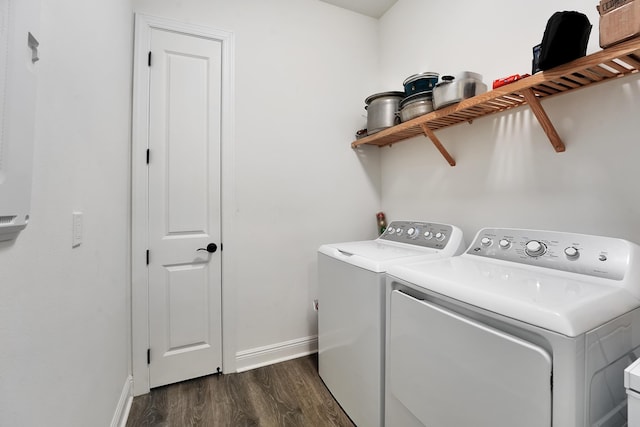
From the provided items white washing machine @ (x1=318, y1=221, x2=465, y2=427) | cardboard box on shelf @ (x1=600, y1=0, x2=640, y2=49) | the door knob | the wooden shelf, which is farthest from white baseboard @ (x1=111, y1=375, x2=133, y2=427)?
cardboard box on shelf @ (x1=600, y1=0, x2=640, y2=49)

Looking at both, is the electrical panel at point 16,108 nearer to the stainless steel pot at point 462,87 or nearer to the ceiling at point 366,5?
the stainless steel pot at point 462,87

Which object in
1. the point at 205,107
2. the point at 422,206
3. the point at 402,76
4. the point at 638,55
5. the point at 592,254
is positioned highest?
the point at 402,76

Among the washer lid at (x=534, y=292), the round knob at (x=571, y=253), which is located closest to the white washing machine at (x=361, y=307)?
the washer lid at (x=534, y=292)

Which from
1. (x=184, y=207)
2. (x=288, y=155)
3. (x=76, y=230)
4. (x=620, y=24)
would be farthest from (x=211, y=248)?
(x=620, y=24)

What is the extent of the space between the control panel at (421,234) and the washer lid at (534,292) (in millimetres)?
423

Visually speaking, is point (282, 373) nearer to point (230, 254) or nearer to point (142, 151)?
point (230, 254)

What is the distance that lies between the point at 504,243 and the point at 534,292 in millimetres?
482

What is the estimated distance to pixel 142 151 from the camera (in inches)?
71.4

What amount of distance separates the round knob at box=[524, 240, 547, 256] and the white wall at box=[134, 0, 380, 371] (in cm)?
137

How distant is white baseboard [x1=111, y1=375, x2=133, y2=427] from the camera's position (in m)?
1.47

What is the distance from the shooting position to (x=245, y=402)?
174 cm

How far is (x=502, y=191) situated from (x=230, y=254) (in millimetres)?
1737

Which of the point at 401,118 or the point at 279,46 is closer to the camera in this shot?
the point at 401,118

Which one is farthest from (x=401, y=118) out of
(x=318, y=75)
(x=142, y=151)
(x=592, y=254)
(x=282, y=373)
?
(x=282, y=373)
